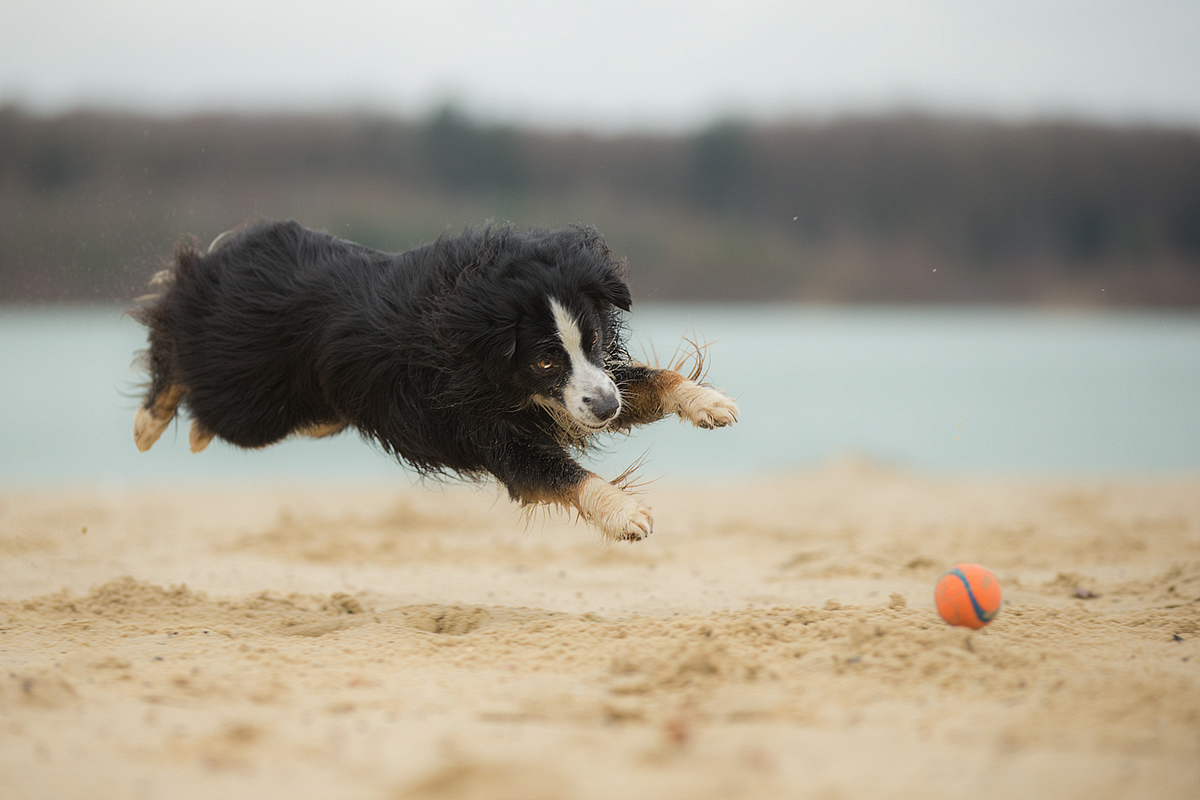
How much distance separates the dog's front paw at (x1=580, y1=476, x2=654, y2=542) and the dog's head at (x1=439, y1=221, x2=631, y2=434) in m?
0.28

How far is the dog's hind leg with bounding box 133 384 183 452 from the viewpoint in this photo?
17.4 feet

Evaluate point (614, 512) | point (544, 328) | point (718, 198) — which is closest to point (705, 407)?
point (614, 512)

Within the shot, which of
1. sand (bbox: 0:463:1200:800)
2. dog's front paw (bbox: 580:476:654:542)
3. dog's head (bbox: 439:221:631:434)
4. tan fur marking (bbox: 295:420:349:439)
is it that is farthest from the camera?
tan fur marking (bbox: 295:420:349:439)

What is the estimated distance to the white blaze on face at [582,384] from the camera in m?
4.07

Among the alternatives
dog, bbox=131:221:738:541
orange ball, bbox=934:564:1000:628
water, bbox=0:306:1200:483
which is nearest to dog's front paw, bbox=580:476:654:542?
dog, bbox=131:221:738:541

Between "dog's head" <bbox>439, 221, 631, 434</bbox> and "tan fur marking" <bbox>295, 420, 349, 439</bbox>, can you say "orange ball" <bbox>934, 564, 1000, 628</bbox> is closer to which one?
"dog's head" <bbox>439, 221, 631, 434</bbox>

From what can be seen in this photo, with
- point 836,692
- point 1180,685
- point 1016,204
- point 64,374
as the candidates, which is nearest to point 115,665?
point 836,692

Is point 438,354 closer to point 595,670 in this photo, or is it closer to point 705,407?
point 705,407

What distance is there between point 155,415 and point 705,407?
311 cm

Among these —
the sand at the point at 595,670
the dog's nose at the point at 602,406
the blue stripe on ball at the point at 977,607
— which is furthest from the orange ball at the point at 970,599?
the dog's nose at the point at 602,406

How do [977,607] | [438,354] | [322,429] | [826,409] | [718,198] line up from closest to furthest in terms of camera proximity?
[977,607], [438,354], [322,429], [826,409], [718,198]

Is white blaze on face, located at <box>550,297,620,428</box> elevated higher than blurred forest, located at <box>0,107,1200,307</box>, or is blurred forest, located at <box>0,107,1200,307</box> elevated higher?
blurred forest, located at <box>0,107,1200,307</box>

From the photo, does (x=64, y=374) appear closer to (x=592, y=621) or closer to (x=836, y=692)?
(x=592, y=621)

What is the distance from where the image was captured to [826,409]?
67.9ft
